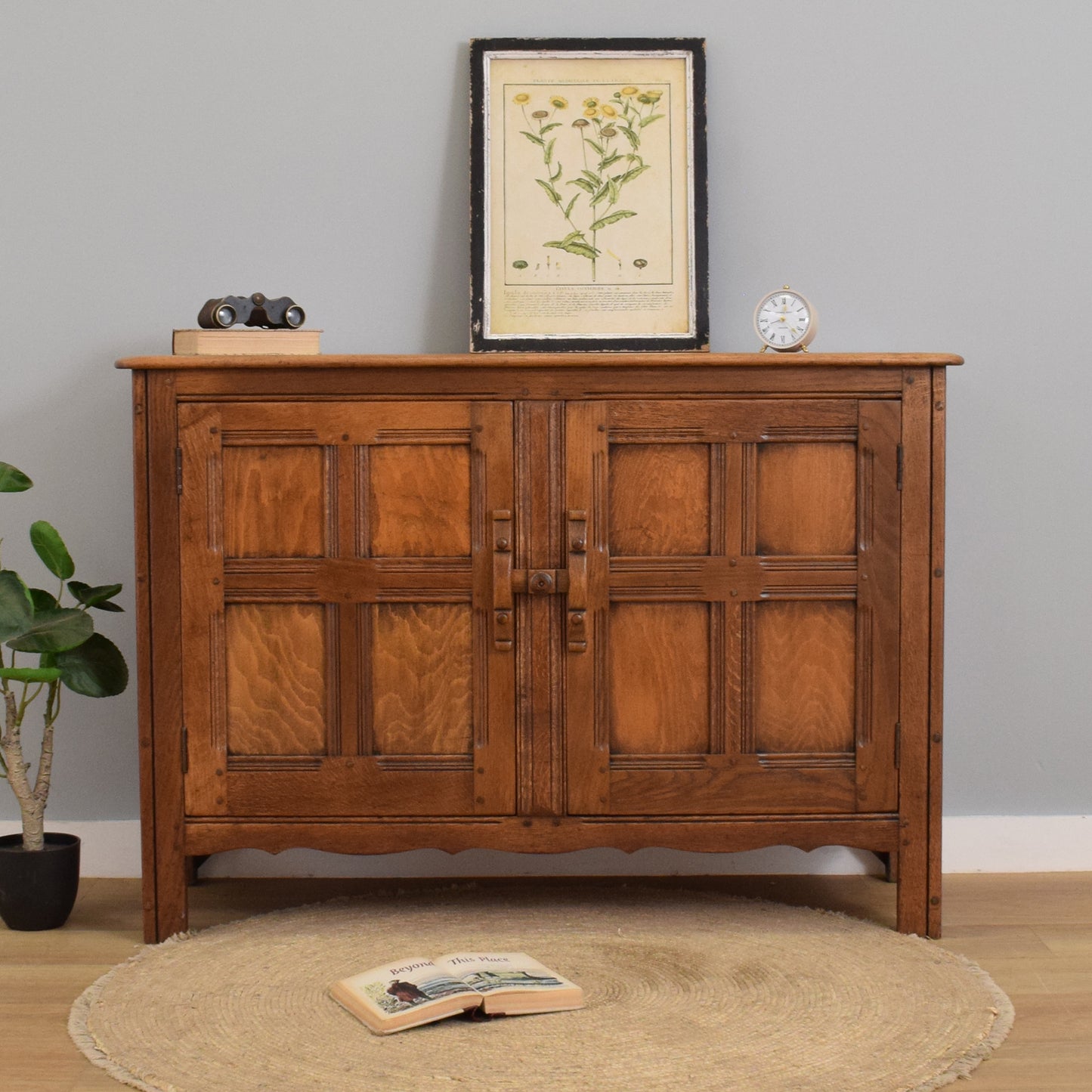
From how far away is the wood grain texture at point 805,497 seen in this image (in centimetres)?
223

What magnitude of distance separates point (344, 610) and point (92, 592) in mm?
547

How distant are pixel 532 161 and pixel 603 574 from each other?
0.95 meters

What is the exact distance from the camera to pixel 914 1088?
1.70 metres

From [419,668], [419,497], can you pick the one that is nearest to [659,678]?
[419,668]

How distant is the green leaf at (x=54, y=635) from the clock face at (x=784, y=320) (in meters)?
1.41

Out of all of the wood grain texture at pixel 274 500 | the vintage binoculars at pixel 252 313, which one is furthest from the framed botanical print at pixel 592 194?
the wood grain texture at pixel 274 500

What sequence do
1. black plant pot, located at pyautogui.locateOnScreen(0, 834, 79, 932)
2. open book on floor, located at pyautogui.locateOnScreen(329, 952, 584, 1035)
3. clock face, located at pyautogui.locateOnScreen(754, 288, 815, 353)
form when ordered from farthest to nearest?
clock face, located at pyautogui.locateOnScreen(754, 288, 815, 353) < black plant pot, located at pyautogui.locateOnScreen(0, 834, 79, 932) < open book on floor, located at pyautogui.locateOnScreen(329, 952, 584, 1035)

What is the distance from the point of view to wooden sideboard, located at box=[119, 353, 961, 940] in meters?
2.21

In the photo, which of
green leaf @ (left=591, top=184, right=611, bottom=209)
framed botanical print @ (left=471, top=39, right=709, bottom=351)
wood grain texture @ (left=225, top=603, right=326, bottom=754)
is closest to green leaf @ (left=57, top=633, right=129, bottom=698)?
wood grain texture @ (left=225, top=603, right=326, bottom=754)

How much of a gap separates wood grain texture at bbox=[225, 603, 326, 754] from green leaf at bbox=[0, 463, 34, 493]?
1.52 feet

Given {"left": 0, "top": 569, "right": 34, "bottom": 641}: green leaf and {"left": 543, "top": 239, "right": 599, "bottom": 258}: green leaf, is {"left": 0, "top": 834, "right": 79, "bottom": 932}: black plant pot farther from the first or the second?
{"left": 543, "top": 239, "right": 599, "bottom": 258}: green leaf

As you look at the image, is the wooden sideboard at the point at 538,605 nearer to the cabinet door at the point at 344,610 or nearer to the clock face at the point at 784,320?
the cabinet door at the point at 344,610

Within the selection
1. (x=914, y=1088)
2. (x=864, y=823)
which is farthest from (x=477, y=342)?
(x=914, y=1088)

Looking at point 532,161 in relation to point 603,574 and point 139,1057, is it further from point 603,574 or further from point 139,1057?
point 139,1057
